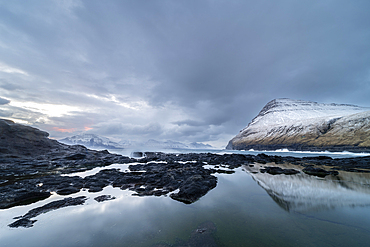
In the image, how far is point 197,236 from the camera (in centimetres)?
728

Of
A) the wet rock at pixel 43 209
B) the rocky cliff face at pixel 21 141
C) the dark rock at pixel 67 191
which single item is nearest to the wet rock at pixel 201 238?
the wet rock at pixel 43 209

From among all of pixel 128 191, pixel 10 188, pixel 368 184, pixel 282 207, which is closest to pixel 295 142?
pixel 368 184

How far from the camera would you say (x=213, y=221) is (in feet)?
28.9

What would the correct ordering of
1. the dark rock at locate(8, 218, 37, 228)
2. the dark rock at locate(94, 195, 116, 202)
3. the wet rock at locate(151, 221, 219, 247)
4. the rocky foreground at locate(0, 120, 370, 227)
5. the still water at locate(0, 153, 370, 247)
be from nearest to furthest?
the wet rock at locate(151, 221, 219, 247)
the still water at locate(0, 153, 370, 247)
the dark rock at locate(8, 218, 37, 228)
the dark rock at locate(94, 195, 116, 202)
the rocky foreground at locate(0, 120, 370, 227)

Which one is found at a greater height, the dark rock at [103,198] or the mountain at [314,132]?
the mountain at [314,132]

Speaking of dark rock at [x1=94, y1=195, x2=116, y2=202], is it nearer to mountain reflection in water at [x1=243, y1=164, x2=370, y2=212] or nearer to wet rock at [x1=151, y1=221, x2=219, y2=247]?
wet rock at [x1=151, y1=221, x2=219, y2=247]

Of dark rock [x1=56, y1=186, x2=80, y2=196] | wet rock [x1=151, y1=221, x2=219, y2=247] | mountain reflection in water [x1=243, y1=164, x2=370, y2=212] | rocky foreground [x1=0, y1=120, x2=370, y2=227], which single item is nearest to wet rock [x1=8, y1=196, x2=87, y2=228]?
rocky foreground [x1=0, y1=120, x2=370, y2=227]

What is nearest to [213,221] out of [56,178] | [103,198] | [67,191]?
[103,198]

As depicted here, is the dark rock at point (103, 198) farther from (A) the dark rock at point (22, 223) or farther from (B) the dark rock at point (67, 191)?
(A) the dark rock at point (22, 223)

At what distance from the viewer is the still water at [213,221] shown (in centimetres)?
691

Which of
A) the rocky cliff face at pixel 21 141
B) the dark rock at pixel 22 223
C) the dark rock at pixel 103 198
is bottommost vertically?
the dark rock at pixel 22 223

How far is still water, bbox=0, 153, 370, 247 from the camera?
6.91 metres

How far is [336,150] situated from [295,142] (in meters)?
25.5

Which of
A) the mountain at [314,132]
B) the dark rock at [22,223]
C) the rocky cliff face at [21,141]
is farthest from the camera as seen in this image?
the mountain at [314,132]
